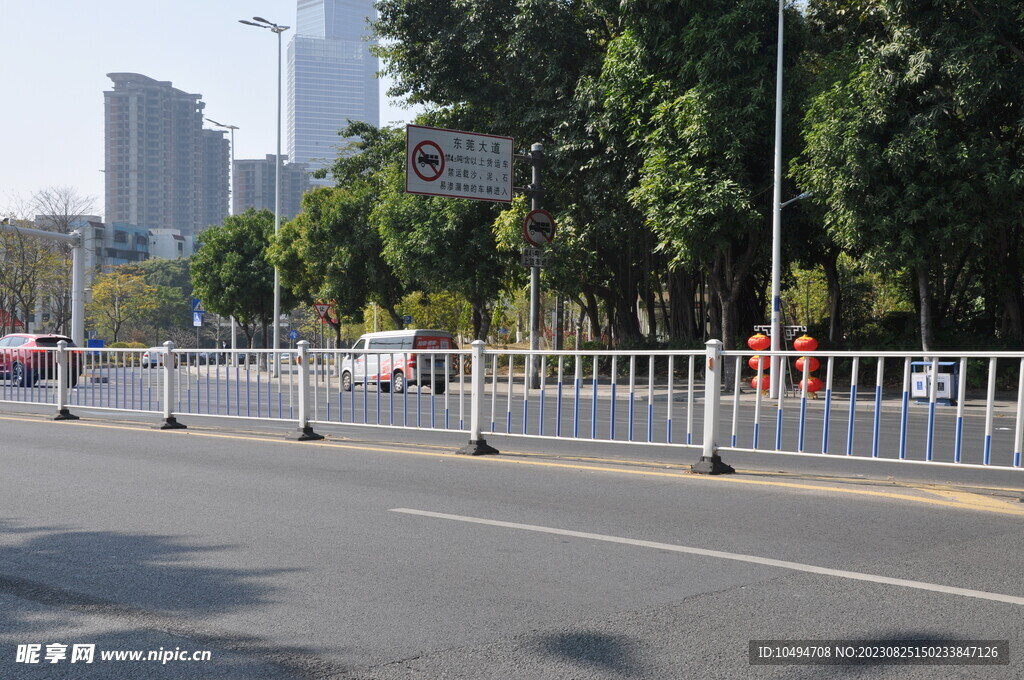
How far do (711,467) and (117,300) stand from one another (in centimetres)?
6815

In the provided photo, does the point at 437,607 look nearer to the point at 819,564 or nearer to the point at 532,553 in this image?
the point at 532,553

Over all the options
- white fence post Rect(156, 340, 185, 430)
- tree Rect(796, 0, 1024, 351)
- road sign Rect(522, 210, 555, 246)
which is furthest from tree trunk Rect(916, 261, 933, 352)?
white fence post Rect(156, 340, 185, 430)

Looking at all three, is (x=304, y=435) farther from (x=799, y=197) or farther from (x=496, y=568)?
(x=799, y=197)

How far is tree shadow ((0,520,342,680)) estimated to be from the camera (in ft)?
11.8

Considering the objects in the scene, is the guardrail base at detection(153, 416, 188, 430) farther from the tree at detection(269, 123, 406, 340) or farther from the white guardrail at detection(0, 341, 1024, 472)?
the tree at detection(269, 123, 406, 340)

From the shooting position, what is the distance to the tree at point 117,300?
223 ft

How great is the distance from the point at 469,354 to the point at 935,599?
6.29 meters

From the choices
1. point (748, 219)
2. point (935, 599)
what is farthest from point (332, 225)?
point (935, 599)

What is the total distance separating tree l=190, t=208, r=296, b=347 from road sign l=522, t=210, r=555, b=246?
3012 centimetres

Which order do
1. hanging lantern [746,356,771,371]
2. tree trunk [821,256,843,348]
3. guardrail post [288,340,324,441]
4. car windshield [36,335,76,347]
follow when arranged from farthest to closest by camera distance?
tree trunk [821,256,843,348] → car windshield [36,335,76,347] → guardrail post [288,340,324,441] → hanging lantern [746,356,771,371]

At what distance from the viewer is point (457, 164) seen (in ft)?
67.7

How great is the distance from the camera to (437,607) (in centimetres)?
431

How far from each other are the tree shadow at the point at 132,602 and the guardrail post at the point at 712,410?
4.56m

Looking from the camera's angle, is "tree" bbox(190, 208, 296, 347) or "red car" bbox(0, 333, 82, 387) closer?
"red car" bbox(0, 333, 82, 387)
